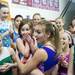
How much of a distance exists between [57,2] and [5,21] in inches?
113

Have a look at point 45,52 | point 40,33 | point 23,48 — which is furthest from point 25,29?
point 45,52


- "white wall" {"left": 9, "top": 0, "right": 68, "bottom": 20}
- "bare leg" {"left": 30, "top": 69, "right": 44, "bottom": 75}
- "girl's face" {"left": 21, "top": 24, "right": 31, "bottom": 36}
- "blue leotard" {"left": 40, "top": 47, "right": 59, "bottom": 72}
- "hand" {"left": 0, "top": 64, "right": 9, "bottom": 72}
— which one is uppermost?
"white wall" {"left": 9, "top": 0, "right": 68, "bottom": 20}

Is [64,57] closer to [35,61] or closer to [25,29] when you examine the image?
[25,29]

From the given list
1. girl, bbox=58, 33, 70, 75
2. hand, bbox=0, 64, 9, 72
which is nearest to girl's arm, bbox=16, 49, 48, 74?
hand, bbox=0, 64, 9, 72

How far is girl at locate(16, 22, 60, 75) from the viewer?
2.19 meters

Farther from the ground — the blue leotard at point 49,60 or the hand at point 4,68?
the blue leotard at point 49,60

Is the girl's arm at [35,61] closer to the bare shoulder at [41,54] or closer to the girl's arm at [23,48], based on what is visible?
the bare shoulder at [41,54]

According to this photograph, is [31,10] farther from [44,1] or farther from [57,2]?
[57,2]

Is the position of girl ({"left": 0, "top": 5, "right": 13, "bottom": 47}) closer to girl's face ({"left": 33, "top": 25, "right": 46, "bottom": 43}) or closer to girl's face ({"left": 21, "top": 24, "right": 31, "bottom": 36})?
girl's face ({"left": 21, "top": 24, "right": 31, "bottom": 36})

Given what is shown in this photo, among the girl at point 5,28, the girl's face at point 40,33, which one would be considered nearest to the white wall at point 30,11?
the girl at point 5,28

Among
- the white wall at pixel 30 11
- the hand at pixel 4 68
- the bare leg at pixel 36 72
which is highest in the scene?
the white wall at pixel 30 11

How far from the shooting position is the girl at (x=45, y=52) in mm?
2188

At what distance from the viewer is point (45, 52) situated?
221 centimetres

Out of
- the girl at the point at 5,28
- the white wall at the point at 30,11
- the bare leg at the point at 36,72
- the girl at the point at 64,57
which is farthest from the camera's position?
the white wall at the point at 30,11
